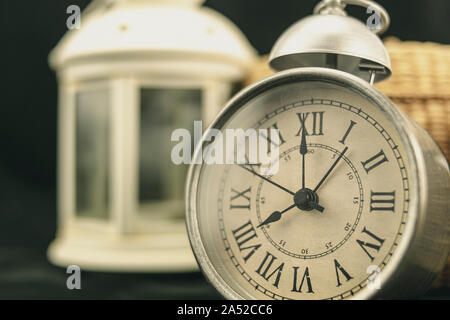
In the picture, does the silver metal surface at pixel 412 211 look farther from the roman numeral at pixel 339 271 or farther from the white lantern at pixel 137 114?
the white lantern at pixel 137 114

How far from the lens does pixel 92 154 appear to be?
4.39ft

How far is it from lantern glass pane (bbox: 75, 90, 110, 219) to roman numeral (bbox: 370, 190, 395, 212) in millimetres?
705

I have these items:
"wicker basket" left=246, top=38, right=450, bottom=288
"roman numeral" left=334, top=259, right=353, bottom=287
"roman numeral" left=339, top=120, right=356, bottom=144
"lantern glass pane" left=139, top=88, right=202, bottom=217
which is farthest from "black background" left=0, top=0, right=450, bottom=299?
"roman numeral" left=334, top=259, right=353, bottom=287

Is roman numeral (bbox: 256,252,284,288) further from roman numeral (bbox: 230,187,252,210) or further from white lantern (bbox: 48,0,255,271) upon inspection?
white lantern (bbox: 48,0,255,271)

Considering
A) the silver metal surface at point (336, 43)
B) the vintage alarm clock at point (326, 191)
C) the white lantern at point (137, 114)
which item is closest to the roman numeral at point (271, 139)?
the vintage alarm clock at point (326, 191)

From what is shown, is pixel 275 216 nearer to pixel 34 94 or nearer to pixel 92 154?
pixel 92 154

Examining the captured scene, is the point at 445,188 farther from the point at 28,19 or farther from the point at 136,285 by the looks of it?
the point at 28,19

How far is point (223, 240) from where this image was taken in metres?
0.86

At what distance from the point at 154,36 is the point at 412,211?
2.52 feet

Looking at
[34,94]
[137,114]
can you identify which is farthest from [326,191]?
[34,94]

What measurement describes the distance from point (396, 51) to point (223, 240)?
509mm

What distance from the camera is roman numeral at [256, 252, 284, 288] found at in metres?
0.81

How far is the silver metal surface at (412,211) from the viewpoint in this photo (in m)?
0.68
